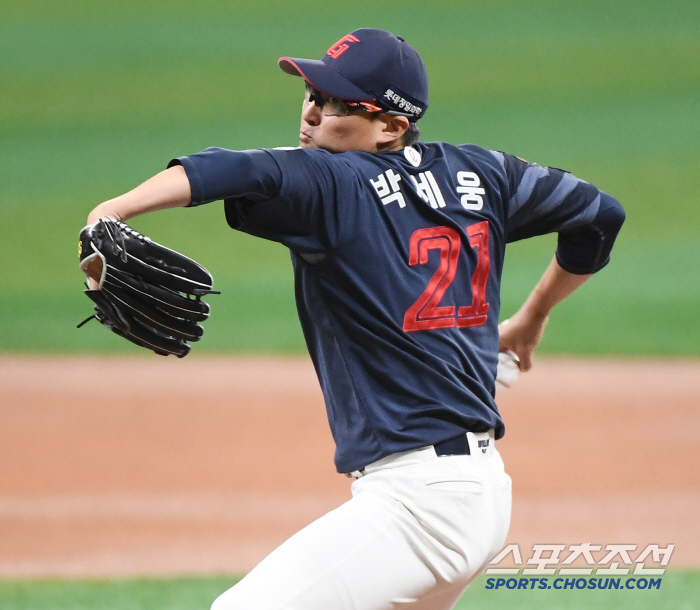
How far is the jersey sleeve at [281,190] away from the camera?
2.06 metres

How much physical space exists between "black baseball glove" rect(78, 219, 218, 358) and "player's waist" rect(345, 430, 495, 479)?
0.51 metres

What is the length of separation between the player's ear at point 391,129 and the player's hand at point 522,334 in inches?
31.1

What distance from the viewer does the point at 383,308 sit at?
2.29m

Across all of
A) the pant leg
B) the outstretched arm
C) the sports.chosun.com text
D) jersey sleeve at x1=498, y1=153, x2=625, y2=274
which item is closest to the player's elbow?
jersey sleeve at x1=498, y1=153, x2=625, y2=274

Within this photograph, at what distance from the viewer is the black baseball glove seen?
2.04 metres

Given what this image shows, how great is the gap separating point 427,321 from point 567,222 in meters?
0.72

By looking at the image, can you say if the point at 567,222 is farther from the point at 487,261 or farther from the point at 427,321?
the point at 427,321

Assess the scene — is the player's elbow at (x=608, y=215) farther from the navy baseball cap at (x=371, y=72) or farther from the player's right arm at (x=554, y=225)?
the navy baseball cap at (x=371, y=72)

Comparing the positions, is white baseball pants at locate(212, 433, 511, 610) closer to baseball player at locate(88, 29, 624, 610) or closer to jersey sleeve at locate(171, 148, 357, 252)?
baseball player at locate(88, 29, 624, 610)

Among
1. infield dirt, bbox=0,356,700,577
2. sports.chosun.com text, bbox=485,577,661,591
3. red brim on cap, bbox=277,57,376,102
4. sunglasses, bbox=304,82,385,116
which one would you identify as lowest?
infield dirt, bbox=0,356,700,577

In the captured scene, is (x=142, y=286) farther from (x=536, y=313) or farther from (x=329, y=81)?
(x=536, y=313)

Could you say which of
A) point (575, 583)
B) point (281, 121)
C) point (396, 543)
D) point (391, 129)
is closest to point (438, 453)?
point (396, 543)

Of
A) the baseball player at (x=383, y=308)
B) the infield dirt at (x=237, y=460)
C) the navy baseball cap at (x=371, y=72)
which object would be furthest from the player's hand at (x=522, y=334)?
the infield dirt at (x=237, y=460)

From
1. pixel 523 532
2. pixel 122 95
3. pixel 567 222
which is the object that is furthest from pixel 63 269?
pixel 567 222
